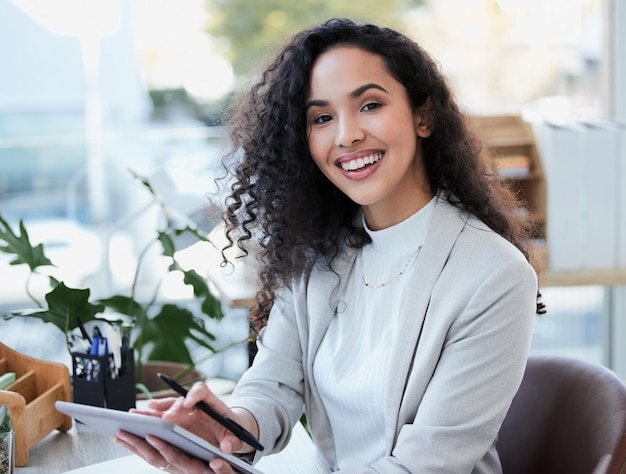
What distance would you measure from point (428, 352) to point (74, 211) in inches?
79.8

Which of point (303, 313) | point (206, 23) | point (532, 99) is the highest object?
point (206, 23)

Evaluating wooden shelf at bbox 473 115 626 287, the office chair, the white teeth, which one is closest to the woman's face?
the white teeth

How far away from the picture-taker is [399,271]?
1.45 meters

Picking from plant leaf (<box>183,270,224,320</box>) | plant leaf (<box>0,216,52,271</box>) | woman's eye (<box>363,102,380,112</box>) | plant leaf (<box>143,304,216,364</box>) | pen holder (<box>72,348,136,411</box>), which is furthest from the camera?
plant leaf (<box>143,304,216,364</box>)

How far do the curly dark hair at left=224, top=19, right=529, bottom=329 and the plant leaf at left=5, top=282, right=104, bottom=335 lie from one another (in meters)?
0.29

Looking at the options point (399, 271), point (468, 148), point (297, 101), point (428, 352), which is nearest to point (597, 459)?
point (428, 352)

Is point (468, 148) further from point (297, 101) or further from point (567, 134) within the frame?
point (567, 134)

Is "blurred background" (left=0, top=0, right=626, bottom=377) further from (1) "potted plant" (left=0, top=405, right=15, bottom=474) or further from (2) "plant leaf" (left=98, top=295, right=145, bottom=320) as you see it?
(1) "potted plant" (left=0, top=405, right=15, bottom=474)

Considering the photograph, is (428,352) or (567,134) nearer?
(428,352)

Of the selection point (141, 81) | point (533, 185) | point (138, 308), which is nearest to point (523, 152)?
point (533, 185)

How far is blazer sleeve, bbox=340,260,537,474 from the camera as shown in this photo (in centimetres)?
122

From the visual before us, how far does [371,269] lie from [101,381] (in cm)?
50

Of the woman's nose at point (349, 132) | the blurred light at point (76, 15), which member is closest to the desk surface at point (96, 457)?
the woman's nose at point (349, 132)

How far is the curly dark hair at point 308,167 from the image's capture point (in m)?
1.43
